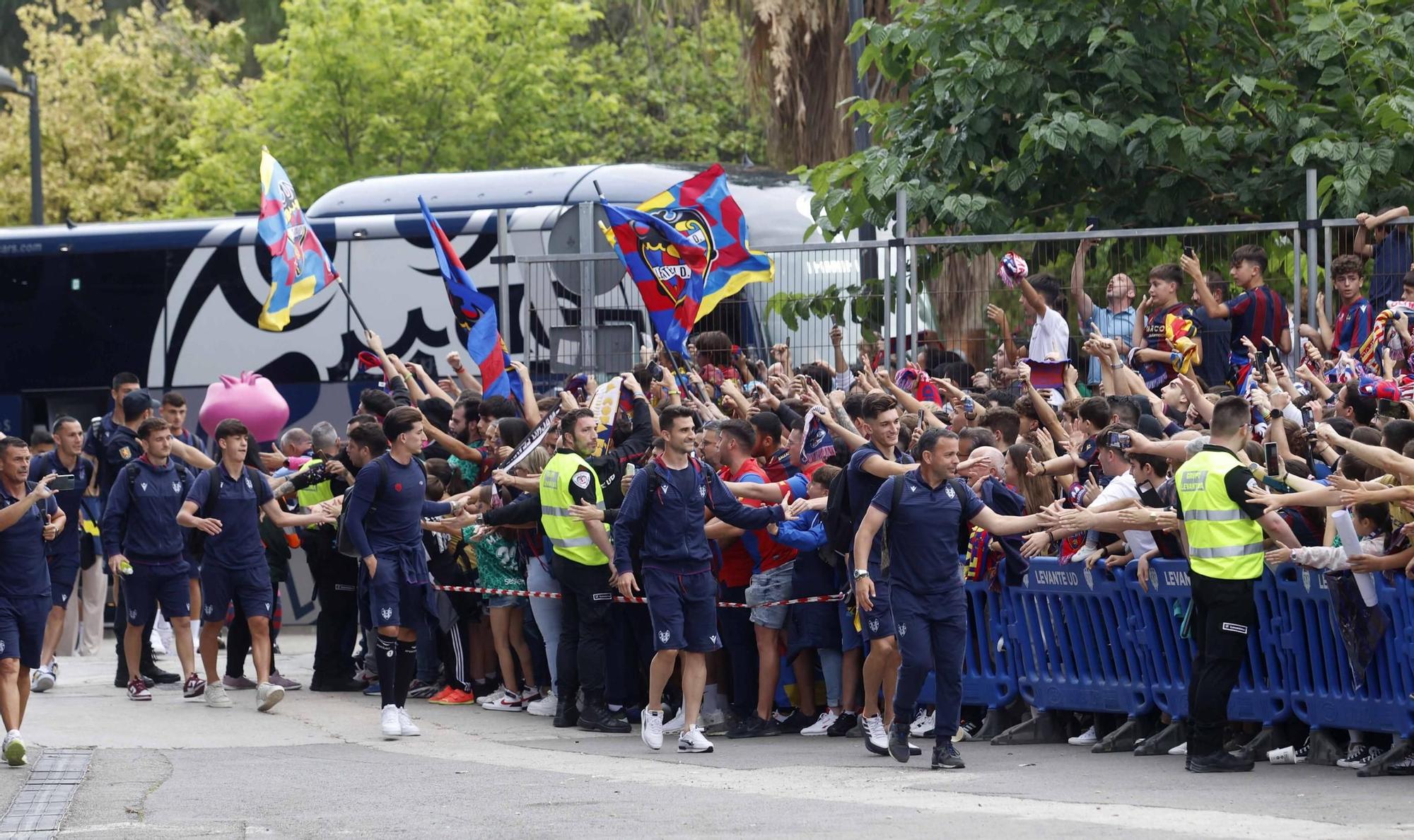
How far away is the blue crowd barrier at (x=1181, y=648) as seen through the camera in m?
9.98

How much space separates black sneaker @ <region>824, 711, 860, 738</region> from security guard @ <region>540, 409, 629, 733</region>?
1.36 meters

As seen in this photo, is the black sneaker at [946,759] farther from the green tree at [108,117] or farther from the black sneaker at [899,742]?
the green tree at [108,117]

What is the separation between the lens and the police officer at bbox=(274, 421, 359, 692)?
567 inches

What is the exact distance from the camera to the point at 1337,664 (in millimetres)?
9688

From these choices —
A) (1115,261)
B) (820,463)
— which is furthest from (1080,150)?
(820,463)

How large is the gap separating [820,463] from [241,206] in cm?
2290

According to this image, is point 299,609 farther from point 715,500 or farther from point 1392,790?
point 1392,790

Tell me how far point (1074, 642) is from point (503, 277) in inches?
287

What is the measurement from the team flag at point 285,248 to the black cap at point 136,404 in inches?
47.9

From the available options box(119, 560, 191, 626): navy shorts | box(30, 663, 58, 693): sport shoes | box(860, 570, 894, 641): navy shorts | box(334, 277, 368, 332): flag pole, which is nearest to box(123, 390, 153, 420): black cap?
box(119, 560, 191, 626): navy shorts

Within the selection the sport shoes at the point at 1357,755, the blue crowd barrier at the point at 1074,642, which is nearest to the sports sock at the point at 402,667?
the blue crowd barrier at the point at 1074,642

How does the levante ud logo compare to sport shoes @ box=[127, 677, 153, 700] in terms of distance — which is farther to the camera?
the levante ud logo

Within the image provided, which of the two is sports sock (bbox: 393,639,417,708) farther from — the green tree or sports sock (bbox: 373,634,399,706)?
the green tree

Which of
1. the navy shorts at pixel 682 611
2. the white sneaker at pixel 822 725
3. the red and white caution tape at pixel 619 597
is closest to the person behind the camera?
the navy shorts at pixel 682 611
